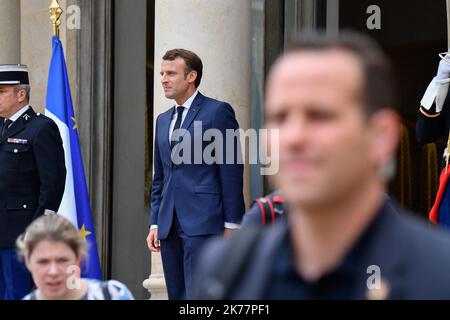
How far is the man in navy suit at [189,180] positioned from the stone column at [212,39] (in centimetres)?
121

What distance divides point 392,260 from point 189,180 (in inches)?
226

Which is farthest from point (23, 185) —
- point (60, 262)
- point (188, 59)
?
point (60, 262)

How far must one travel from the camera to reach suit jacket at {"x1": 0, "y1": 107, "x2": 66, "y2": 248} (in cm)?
848

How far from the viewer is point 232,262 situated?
2.30 meters

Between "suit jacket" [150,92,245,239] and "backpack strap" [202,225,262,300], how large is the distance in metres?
5.40

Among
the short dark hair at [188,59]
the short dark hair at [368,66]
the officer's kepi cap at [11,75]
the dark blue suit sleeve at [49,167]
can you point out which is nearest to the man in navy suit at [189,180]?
the short dark hair at [188,59]

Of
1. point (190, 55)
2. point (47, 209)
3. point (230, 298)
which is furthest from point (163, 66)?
point (230, 298)

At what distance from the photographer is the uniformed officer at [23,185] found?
8469mm

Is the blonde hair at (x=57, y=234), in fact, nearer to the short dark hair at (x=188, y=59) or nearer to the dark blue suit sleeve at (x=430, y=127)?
the short dark hair at (x=188, y=59)

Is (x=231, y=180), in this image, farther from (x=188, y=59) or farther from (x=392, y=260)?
(x=392, y=260)

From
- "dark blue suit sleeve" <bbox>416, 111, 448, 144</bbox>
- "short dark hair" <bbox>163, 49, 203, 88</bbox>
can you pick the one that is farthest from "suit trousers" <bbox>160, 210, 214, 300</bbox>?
"dark blue suit sleeve" <bbox>416, 111, 448, 144</bbox>

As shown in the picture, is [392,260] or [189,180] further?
[189,180]

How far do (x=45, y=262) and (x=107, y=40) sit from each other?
21.2 ft
